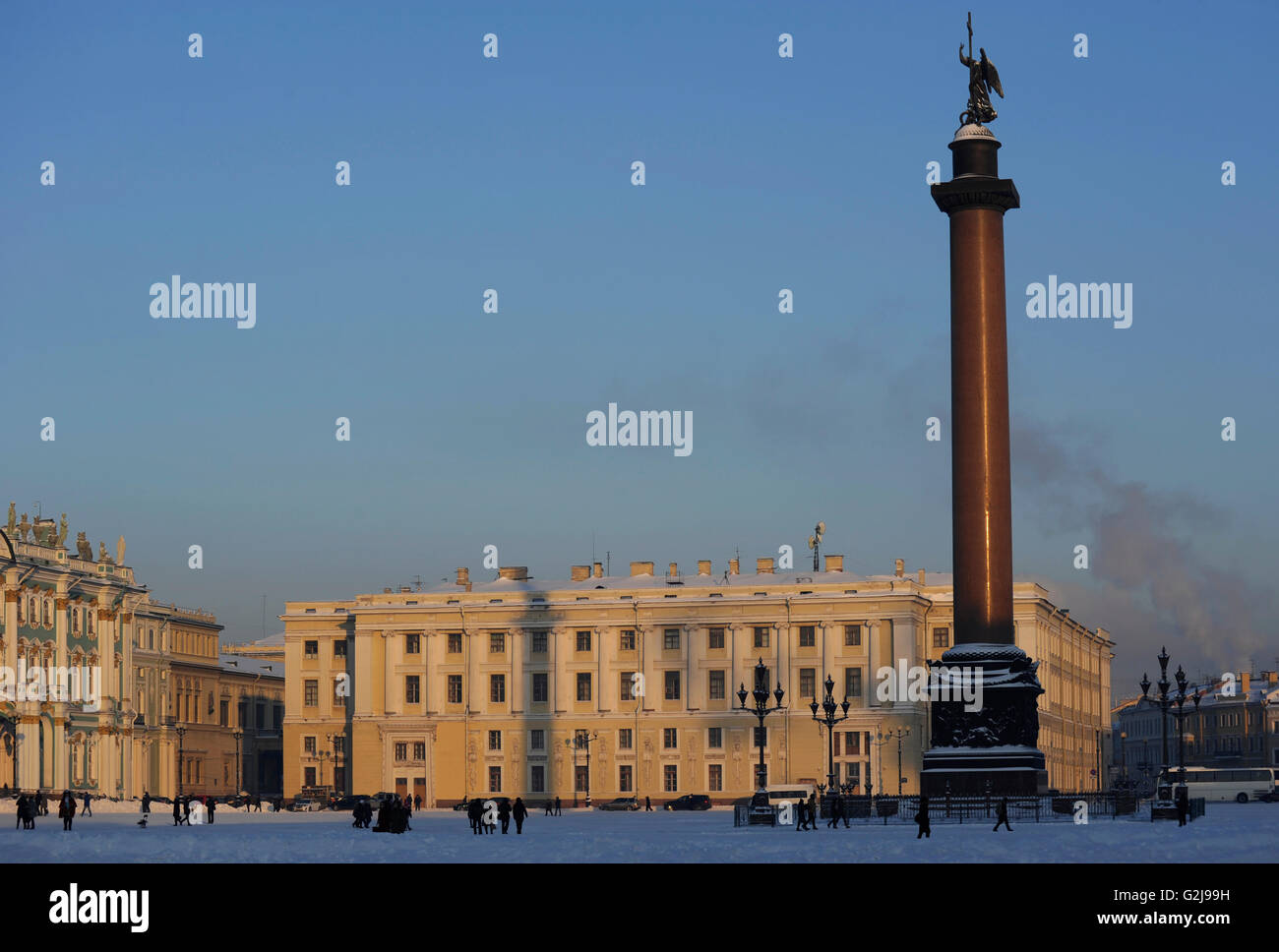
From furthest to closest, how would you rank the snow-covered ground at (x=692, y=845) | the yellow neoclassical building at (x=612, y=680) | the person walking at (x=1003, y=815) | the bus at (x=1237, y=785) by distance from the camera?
1. the yellow neoclassical building at (x=612, y=680)
2. the bus at (x=1237, y=785)
3. the person walking at (x=1003, y=815)
4. the snow-covered ground at (x=692, y=845)

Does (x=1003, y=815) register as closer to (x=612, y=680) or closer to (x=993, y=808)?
(x=993, y=808)

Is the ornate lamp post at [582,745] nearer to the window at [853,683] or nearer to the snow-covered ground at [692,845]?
the window at [853,683]

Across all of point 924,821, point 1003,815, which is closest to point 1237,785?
point 1003,815

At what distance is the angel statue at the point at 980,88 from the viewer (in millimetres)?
57438

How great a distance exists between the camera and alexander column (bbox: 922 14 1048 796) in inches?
2151

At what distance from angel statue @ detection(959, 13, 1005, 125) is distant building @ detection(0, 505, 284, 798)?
53.9 metres

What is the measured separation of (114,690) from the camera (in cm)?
11950

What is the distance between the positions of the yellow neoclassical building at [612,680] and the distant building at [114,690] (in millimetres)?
9354

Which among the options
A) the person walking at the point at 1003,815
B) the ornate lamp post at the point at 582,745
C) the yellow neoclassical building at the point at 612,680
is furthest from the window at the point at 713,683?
the person walking at the point at 1003,815

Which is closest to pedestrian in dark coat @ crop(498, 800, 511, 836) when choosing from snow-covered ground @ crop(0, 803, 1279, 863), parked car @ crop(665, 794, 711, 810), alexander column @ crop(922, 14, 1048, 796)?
snow-covered ground @ crop(0, 803, 1279, 863)

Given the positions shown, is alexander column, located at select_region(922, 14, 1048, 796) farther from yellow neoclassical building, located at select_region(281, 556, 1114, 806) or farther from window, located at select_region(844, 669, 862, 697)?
window, located at select_region(844, 669, 862, 697)

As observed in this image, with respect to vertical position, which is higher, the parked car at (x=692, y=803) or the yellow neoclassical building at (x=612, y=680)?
the yellow neoclassical building at (x=612, y=680)
